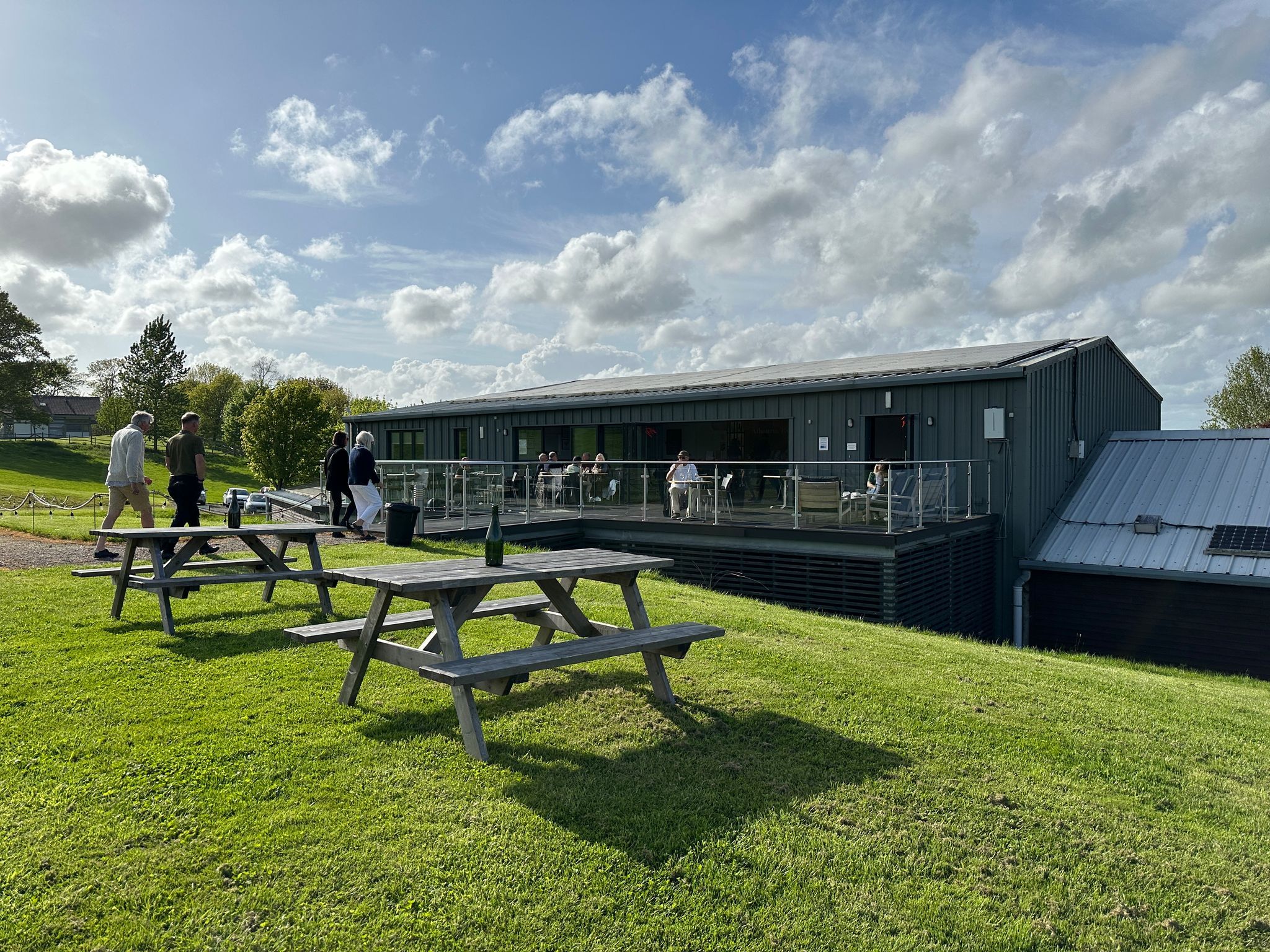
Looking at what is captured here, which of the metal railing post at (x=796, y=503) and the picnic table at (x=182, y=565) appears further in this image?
the metal railing post at (x=796, y=503)

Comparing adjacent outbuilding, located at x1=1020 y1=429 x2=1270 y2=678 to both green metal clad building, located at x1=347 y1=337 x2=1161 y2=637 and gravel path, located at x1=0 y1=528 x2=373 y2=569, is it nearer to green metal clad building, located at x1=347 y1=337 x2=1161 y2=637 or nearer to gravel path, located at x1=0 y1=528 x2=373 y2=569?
green metal clad building, located at x1=347 y1=337 x2=1161 y2=637

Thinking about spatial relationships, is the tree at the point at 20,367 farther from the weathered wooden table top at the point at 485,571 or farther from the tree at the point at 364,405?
the weathered wooden table top at the point at 485,571

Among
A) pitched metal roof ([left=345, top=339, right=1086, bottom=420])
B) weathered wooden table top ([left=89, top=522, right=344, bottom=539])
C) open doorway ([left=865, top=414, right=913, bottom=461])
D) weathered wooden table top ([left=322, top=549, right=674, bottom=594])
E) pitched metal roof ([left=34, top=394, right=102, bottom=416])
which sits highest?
pitched metal roof ([left=34, top=394, right=102, bottom=416])

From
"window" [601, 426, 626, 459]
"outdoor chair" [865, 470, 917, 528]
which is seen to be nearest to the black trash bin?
"outdoor chair" [865, 470, 917, 528]

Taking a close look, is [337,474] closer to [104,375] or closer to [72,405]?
[104,375]

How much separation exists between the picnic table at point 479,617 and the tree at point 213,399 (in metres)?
63.7

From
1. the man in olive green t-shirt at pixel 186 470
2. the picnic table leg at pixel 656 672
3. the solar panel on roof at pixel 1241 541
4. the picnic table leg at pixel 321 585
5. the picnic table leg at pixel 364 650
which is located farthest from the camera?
the solar panel on roof at pixel 1241 541

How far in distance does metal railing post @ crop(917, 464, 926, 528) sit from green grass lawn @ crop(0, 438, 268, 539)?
68.6 feet

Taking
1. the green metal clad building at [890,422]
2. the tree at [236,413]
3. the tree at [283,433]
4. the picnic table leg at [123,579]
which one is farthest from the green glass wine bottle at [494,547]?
the tree at [236,413]

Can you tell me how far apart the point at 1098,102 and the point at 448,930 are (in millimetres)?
18765

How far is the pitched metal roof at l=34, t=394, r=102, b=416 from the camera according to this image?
291 feet

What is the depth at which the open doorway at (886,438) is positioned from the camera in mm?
16047

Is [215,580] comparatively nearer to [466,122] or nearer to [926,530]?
[926,530]

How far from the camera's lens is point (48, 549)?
10375 millimetres
